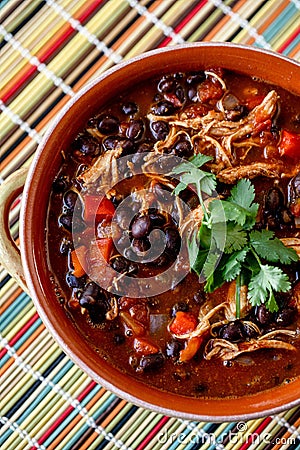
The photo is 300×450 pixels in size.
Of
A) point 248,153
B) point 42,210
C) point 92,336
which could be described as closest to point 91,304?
point 92,336

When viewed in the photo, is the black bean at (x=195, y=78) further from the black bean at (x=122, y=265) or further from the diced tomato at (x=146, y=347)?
the diced tomato at (x=146, y=347)

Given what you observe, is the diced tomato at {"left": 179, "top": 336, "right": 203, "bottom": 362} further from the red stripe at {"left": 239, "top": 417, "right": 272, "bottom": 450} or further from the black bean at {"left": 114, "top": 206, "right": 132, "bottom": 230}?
the red stripe at {"left": 239, "top": 417, "right": 272, "bottom": 450}

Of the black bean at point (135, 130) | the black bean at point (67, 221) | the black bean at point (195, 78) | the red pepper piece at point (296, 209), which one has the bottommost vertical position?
the black bean at point (67, 221)

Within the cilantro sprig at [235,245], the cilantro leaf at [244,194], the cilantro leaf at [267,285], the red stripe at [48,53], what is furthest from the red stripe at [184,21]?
the cilantro leaf at [267,285]

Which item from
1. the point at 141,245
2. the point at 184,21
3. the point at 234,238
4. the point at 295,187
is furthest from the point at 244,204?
the point at 184,21

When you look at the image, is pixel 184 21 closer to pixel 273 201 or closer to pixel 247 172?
pixel 247 172

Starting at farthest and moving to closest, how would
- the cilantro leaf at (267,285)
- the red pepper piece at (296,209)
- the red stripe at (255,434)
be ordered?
the red stripe at (255,434) → the red pepper piece at (296,209) → the cilantro leaf at (267,285)
